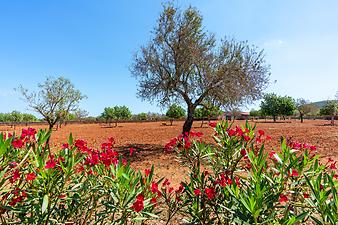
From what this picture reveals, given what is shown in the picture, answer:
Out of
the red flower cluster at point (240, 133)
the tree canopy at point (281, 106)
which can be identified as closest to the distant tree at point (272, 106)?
the tree canopy at point (281, 106)

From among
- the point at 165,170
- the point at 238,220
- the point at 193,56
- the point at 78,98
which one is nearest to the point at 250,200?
the point at 238,220

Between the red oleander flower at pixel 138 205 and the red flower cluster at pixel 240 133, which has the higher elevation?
the red flower cluster at pixel 240 133

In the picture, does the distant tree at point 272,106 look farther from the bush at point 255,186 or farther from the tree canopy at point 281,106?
the bush at point 255,186

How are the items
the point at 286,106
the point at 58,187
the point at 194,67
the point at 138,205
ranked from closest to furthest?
the point at 138,205 → the point at 58,187 → the point at 194,67 → the point at 286,106

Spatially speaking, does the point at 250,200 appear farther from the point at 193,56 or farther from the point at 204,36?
the point at 204,36

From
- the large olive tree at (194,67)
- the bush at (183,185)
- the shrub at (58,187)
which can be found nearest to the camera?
the bush at (183,185)

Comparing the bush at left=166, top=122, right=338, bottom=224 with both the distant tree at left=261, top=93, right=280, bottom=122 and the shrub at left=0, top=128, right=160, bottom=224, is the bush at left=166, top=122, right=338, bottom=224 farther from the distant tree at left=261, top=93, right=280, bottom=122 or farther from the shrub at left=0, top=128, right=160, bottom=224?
the distant tree at left=261, top=93, right=280, bottom=122

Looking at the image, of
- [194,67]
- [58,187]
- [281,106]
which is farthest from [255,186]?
[281,106]

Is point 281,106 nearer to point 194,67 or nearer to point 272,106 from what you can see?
point 272,106

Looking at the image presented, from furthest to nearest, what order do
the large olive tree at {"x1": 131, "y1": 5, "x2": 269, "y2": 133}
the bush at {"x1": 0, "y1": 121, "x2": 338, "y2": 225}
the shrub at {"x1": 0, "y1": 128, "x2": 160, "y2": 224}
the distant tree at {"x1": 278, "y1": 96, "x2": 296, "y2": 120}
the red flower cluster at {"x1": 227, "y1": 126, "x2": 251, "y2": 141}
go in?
the distant tree at {"x1": 278, "y1": 96, "x2": 296, "y2": 120}
the large olive tree at {"x1": 131, "y1": 5, "x2": 269, "y2": 133}
the red flower cluster at {"x1": 227, "y1": 126, "x2": 251, "y2": 141}
the shrub at {"x1": 0, "y1": 128, "x2": 160, "y2": 224}
the bush at {"x1": 0, "y1": 121, "x2": 338, "y2": 225}

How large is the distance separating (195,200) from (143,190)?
0.66m

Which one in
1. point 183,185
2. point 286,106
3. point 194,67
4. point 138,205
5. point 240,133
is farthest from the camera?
point 286,106

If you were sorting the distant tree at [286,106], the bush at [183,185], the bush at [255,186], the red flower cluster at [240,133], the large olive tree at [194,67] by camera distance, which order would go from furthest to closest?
the distant tree at [286,106] → the large olive tree at [194,67] → the red flower cluster at [240,133] → the bush at [183,185] → the bush at [255,186]

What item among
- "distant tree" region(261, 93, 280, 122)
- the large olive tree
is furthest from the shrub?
"distant tree" region(261, 93, 280, 122)
